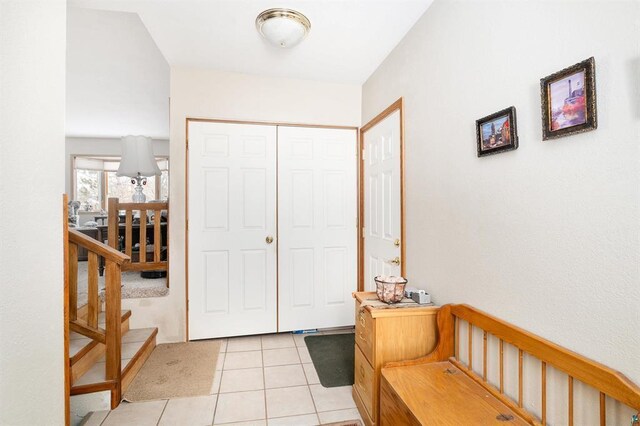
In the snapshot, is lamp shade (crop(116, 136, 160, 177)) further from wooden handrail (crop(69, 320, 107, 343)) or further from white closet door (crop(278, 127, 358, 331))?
wooden handrail (crop(69, 320, 107, 343))

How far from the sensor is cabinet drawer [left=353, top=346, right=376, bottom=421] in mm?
1722

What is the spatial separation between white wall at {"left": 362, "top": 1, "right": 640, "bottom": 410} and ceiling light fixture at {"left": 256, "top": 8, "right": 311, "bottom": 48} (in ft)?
2.55

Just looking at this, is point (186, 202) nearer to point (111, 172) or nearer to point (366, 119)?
point (366, 119)

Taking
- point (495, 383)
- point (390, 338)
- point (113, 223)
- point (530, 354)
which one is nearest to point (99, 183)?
point (113, 223)

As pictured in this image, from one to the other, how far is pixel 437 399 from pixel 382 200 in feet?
5.26

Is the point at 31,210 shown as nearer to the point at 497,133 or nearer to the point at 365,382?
the point at 365,382

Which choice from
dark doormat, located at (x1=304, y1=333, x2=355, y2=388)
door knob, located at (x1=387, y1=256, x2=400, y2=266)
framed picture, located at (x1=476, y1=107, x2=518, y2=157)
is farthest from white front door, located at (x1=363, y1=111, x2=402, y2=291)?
framed picture, located at (x1=476, y1=107, x2=518, y2=157)

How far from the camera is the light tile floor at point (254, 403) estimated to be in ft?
6.06

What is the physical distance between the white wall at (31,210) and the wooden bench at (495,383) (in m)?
1.45

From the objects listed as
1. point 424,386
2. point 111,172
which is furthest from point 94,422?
point 111,172

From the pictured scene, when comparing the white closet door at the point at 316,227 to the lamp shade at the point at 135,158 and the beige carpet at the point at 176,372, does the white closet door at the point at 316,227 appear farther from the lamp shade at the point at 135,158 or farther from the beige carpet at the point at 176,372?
the lamp shade at the point at 135,158

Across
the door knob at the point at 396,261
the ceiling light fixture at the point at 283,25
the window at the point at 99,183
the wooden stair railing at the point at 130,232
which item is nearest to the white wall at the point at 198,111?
the wooden stair railing at the point at 130,232

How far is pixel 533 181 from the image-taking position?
123cm

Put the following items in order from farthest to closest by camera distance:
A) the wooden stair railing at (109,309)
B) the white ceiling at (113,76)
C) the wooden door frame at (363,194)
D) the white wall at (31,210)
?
the white ceiling at (113,76), the wooden door frame at (363,194), the wooden stair railing at (109,309), the white wall at (31,210)
